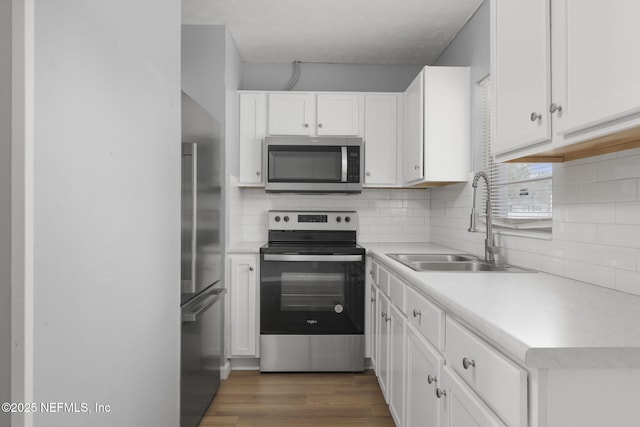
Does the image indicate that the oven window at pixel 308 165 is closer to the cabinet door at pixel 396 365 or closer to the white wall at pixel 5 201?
the cabinet door at pixel 396 365

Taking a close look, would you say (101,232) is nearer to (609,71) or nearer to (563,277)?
(609,71)

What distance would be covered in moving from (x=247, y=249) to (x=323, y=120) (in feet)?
3.96

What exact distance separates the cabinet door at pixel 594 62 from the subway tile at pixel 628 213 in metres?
0.39

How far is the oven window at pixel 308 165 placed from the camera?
3.11m

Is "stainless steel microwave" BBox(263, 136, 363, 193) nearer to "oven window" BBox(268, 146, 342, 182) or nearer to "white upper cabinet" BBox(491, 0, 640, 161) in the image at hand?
"oven window" BBox(268, 146, 342, 182)

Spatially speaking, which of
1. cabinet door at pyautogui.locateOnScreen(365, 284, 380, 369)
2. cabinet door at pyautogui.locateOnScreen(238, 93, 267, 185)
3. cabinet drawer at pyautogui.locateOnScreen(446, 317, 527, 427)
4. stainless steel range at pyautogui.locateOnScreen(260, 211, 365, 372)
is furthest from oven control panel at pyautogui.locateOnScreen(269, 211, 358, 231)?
cabinet drawer at pyautogui.locateOnScreen(446, 317, 527, 427)

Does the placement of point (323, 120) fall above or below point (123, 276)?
above

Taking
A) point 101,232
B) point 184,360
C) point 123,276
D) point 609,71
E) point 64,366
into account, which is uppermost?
point 609,71

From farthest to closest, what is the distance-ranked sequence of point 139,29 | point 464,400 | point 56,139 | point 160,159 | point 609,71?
point 160,159 → point 139,29 → point 464,400 → point 609,71 → point 56,139

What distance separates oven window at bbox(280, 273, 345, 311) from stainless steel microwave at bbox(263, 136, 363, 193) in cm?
69

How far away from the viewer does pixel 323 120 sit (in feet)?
10.5

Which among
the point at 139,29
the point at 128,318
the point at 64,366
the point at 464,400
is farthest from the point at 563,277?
the point at 139,29

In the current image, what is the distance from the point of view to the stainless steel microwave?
10.2 ft

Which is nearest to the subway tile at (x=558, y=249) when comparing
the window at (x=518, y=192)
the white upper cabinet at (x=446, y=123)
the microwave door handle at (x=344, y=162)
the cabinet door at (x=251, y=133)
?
the window at (x=518, y=192)
